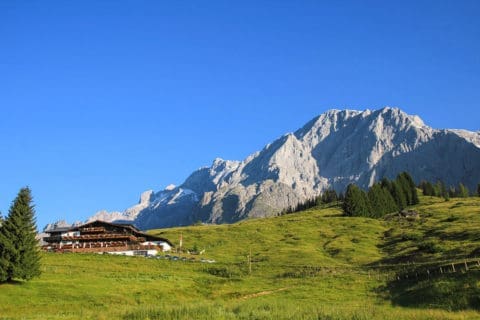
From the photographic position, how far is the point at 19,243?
59.8m

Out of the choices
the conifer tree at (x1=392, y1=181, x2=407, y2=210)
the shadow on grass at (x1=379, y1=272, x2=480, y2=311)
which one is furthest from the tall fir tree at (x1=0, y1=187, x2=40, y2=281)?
the conifer tree at (x1=392, y1=181, x2=407, y2=210)

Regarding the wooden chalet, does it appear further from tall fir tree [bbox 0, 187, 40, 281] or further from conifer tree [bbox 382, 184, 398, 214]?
conifer tree [bbox 382, 184, 398, 214]

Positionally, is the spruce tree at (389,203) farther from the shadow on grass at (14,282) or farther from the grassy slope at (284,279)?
the shadow on grass at (14,282)

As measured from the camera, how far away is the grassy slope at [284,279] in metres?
41.2

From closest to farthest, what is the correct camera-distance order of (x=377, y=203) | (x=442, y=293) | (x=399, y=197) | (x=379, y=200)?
(x=442, y=293) < (x=377, y=203) < (x=379, y=200) < (x=399, y=197)

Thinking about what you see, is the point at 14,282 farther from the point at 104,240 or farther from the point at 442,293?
the point at 104,240

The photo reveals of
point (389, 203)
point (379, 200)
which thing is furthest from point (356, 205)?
point (389, 203)

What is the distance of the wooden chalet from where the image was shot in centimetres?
11962

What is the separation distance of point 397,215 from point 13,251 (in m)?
125

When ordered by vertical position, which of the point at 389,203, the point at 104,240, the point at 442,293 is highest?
the point at 389,203

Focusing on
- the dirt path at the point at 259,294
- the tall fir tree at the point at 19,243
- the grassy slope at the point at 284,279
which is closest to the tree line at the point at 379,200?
the grassy slope at the point at 284,279

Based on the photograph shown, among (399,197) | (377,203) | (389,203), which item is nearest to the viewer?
(377,203)

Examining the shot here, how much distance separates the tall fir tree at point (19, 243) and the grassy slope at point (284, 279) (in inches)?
67.1

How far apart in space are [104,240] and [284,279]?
200 ft
